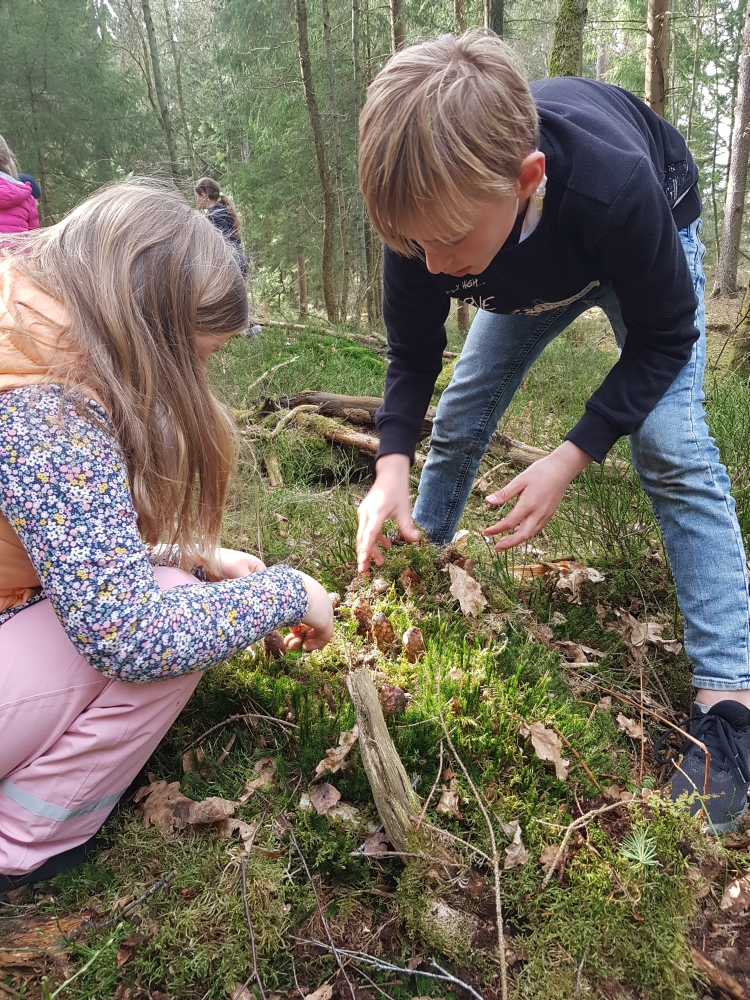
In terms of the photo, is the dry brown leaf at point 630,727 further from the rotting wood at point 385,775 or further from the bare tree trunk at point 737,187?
the bare tree trunk at point 737,187

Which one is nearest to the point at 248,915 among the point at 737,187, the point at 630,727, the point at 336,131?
the point at 630,727

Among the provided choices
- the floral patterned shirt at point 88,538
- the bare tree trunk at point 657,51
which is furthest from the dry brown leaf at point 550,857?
the bare tree trunk at point 657,51

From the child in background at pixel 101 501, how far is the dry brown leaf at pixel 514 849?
746 mm

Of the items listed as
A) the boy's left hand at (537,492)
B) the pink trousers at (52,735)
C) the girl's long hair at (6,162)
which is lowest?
the pink trousers at (52,735)

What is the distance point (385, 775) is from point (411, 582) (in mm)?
890

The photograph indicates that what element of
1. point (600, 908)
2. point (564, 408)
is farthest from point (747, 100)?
point (600, 908)

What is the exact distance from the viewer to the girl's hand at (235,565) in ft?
6.50

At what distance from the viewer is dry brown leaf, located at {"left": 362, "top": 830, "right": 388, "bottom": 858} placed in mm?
1497

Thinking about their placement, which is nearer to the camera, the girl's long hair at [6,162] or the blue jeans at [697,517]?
the blue jeans at [697,517]

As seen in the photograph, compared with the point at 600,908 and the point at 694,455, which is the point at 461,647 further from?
the point at 694,455

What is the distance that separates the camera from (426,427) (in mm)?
4223

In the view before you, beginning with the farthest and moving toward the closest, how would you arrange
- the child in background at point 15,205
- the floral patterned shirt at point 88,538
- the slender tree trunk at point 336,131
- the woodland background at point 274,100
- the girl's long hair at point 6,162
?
the slender tree trunk at point 336,131
the woodland background at point 274,100
the girl's long hair at point 6,162
the child in background at point 15,205
the floral patterned shirt at point 88,538

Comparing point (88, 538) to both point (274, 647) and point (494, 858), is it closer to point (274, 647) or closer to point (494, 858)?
point (274, 647)

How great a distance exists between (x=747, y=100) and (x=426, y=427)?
815 centimetres
